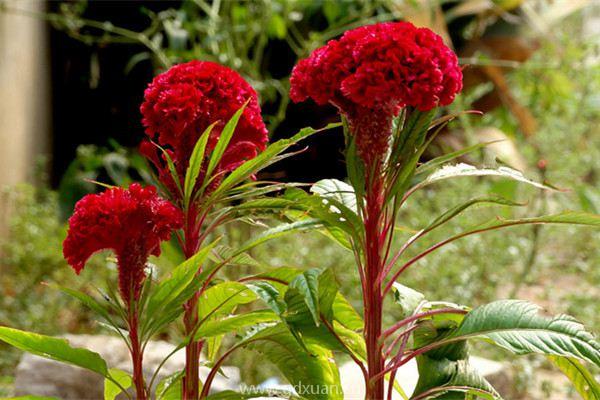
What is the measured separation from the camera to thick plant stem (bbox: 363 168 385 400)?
1088 millimetres

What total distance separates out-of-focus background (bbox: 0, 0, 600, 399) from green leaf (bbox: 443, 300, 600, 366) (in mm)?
1265

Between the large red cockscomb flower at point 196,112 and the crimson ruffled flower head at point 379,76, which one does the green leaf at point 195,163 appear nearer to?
the large red cockscomb flower at point 196,112

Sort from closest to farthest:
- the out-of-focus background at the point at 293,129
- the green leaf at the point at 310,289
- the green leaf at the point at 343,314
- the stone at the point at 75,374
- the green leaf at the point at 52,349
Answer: the green leaf at the point at 310,289, the green leaf at the point at 52,349, the green leaf at the point at 343,314, the stone at the point at 75,374, the out-of-focus background at the point at 293,129

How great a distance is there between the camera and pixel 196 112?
3.65 feet

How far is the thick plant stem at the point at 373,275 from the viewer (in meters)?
1.09

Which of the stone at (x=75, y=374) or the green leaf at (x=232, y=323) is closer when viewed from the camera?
the green leaf at (x=232, y=323)

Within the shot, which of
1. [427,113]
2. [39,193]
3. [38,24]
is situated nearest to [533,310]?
[427,113]

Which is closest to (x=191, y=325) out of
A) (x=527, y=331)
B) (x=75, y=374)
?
(x=527, y=331)

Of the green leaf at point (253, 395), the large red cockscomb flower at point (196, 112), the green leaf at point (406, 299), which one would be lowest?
the green leaf at point (253, 395)

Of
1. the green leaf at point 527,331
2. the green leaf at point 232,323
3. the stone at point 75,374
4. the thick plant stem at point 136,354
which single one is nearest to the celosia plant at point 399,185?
the green leaf at point 527,331

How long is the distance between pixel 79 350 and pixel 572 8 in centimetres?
372

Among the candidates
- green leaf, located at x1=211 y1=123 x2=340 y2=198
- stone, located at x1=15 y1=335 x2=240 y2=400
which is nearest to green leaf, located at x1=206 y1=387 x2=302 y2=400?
green leaf, located at x1=211 y1=123 x2=340 y2=198

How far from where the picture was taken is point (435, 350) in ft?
3.67

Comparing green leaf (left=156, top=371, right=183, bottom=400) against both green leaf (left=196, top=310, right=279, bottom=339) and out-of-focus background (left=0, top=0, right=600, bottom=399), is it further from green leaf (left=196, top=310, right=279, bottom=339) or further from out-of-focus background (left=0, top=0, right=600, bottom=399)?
out-of-focus background (left=0, top=0, right=600, bottom=399)
